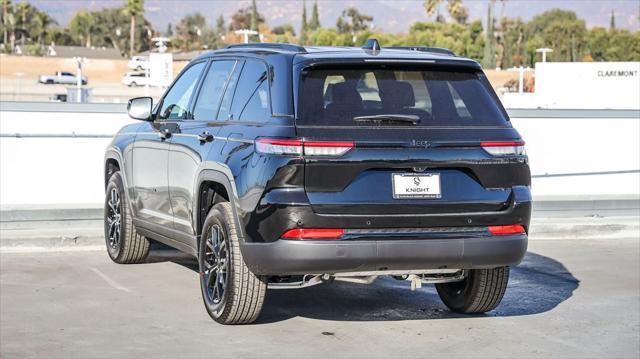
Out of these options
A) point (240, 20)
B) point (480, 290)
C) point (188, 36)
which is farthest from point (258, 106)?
point (240, 20)

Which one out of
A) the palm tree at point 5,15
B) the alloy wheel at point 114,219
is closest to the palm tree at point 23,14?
the palm tree at point 5,15

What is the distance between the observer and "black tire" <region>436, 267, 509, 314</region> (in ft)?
27.1

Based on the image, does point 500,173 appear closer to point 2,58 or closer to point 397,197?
point 397,197

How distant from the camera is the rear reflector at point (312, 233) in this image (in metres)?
7.13

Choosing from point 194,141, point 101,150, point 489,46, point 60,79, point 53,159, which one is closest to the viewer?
point 194,141

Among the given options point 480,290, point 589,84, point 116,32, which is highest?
point 116,32

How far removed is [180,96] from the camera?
30.8 feet

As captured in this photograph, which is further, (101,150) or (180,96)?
(101,150)

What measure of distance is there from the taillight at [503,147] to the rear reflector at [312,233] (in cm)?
114

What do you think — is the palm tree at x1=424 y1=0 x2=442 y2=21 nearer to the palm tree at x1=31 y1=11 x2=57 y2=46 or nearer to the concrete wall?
the palm tree at x1=31 y1=11 x2=57 y2=46

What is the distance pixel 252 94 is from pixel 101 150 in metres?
13.1

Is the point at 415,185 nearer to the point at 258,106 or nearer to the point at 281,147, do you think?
the point at 281,147

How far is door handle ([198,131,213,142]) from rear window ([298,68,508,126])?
1.03 m

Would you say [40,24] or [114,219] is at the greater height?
[40,24]
